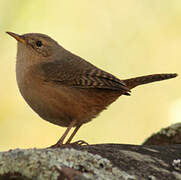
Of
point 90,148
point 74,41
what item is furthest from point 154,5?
point 90,148

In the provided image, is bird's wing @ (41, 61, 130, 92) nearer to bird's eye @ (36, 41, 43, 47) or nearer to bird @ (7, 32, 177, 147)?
bird @ (7, 32, 177, 147)

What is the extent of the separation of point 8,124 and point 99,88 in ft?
5.26

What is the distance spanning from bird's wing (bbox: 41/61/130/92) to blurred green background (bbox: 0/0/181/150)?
46.6 inches

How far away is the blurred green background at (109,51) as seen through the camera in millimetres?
6234

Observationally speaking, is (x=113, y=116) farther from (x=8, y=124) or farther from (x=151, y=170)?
(x=151, y=170)

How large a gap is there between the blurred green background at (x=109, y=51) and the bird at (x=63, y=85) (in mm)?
860

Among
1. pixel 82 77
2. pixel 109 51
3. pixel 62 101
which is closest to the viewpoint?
pixel 62 101

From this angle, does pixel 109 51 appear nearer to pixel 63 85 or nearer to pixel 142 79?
pixel 142 79

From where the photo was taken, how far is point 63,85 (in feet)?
16.1

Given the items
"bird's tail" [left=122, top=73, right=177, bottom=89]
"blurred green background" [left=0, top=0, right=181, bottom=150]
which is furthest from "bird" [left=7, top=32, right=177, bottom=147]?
"blurred green background" [left=0, top=0, right=181, bottom=150]

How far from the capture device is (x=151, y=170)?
9.66ft

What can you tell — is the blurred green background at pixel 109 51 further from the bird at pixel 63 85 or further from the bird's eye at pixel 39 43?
the bird at pixel 63 85

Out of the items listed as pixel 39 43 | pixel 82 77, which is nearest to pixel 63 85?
pixel 82 77

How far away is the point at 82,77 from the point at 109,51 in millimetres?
1341
